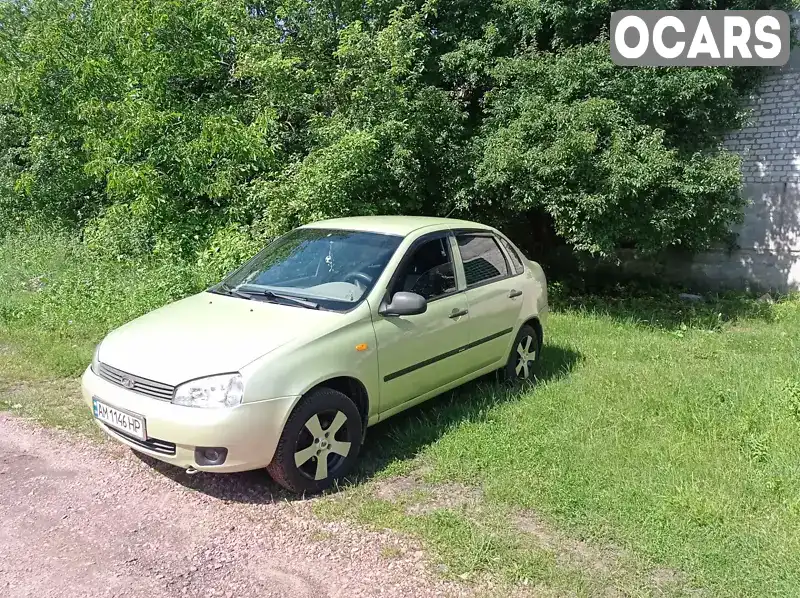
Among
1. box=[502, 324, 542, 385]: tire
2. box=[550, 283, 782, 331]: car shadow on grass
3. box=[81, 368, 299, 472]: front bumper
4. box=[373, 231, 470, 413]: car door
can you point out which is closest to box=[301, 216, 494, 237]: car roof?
box=[373, 231, 470, 413]: car door

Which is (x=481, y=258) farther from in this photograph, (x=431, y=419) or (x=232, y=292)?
(x=232, y=292)

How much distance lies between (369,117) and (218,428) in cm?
584

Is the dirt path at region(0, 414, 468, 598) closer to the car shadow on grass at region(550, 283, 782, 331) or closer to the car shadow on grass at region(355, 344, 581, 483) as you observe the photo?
the car shadow on grass at region(355, 344, 581, 483)

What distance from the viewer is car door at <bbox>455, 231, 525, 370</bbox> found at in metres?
4.94

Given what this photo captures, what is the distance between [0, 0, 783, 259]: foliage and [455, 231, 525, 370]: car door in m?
2.58

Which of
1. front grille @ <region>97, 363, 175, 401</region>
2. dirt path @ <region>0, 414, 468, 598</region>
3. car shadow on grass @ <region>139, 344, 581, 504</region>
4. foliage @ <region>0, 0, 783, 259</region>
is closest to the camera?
dirt path @ <region>0, 414, 468, 598</region>

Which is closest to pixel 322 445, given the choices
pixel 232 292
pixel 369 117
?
pixel 232 292

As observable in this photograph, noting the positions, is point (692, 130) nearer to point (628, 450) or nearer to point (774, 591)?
point (628, 450)

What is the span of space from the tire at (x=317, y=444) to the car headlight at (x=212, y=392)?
0.36 meters

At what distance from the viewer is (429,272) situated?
15.2 feet

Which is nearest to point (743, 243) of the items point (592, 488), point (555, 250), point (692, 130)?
point (692, 130)

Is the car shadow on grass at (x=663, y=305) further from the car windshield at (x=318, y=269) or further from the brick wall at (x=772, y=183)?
the car windshield at (x=318, y=269)

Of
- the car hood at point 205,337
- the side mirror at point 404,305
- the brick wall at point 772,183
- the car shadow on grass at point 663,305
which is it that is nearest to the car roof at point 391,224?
the side mirror at point 404,305

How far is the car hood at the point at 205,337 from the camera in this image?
3.46 meters
